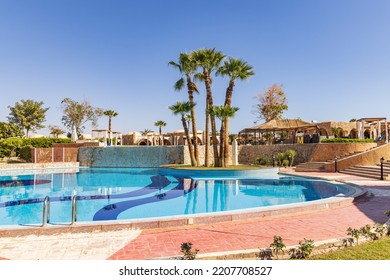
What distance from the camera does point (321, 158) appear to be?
859 inches

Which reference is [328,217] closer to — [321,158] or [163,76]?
[321,158]

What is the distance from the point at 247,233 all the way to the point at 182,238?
1.25 m

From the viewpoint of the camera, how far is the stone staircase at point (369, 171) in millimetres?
14250

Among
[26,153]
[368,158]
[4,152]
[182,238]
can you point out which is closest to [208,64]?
[368,158]

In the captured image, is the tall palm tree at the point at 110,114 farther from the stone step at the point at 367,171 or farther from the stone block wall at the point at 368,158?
the stone step at the point at 367,171

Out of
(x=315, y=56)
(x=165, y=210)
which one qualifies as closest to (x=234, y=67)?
(x=315, y=56)

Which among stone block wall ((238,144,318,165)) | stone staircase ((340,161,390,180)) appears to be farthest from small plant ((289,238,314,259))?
stone block wall ((238,144,318,165))

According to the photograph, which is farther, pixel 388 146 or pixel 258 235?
pixel 388 146

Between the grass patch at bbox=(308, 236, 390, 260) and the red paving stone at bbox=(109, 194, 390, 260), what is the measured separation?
1.66 feet

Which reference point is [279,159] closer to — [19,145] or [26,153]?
[26,153]

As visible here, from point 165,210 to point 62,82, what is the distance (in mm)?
25224

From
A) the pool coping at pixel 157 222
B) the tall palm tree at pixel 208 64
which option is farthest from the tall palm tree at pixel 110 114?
the pool coping at pixel 157 222

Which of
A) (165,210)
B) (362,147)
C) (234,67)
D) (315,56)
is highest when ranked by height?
(315,56)

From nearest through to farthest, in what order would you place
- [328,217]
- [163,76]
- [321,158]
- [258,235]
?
[258,235]
[328,217]
[321,158]
[163,76]
